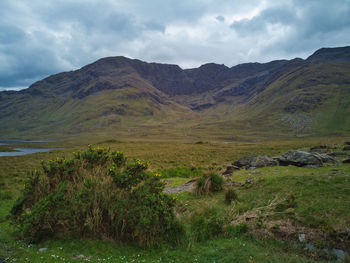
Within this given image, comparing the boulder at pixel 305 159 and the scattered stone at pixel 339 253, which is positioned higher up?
the boulder at pixel 305 159

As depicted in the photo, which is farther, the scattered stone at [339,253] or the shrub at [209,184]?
the shrub at [209,184]

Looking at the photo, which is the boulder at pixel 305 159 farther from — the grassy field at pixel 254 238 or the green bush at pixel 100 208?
the green bush at pixel 100 208

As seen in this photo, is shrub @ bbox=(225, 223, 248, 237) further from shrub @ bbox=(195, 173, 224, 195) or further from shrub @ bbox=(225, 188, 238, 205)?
shrub @ bbox=(195, 173, 224, 195)

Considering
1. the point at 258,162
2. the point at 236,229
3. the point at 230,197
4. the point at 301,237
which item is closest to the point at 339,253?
the point at 301,237

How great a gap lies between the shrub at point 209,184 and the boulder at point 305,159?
7488mm

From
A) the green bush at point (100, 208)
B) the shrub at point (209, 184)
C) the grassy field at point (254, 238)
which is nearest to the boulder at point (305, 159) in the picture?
the grassy field at point (254, 238)

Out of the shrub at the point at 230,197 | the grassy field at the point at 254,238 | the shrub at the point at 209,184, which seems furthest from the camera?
the shrub at the point at 209,184

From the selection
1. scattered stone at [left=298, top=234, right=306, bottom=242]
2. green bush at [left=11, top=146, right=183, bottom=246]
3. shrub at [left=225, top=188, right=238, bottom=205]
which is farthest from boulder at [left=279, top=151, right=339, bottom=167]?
green bush at [left=11, top=146, right=183, bottom=246]

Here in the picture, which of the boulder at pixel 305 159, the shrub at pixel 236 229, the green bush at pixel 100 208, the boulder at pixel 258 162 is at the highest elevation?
the green bush at pixel 100 208

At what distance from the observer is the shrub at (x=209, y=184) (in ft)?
36.4

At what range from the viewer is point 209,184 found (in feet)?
36.5

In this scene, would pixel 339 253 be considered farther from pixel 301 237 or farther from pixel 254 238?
pixel 254 238

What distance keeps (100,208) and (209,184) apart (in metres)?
6.44

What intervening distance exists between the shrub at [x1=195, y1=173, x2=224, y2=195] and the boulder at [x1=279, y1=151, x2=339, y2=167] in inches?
295
